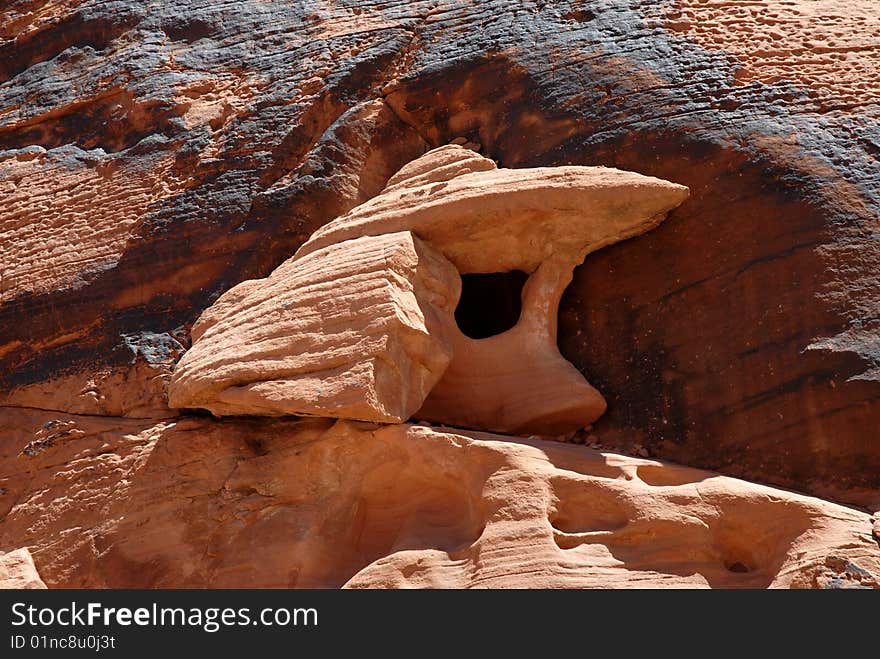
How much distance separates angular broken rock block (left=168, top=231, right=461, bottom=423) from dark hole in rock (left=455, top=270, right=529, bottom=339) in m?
0.49

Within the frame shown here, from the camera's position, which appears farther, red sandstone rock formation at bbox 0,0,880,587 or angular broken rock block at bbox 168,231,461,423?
angular broken rock block at bbox 168,231,461,423

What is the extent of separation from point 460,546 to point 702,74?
3285 millimetres

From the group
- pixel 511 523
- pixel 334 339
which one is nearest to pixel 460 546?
pixel 511 523

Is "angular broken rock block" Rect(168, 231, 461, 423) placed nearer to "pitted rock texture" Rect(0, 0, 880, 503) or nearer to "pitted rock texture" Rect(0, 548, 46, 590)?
"pitted rock texture" Rect(0, 0, 880, 503)

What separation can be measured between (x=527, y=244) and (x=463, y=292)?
65 cm

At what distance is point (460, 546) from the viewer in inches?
216

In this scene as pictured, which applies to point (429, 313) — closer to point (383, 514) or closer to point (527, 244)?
point (527, 244)

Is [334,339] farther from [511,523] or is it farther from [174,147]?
[174,147]

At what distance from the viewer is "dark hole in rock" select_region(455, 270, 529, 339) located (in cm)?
680

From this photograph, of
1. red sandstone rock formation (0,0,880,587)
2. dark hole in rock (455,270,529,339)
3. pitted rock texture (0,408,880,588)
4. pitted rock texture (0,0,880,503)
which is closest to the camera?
pitted rock texture (0,408,880,588)

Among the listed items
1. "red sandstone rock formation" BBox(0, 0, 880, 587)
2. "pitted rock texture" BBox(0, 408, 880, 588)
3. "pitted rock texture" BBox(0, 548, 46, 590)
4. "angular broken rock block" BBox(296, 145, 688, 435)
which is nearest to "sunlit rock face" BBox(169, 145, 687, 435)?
"angular broken rock block" BBox(296, 145, 688, 435)

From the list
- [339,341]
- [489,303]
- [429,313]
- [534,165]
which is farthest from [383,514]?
[534,165]

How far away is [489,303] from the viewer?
22.6ft

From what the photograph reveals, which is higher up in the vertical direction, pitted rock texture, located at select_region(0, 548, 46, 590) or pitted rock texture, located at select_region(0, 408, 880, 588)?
pitted rock texture, located at select_region(0, 408, 880, 588)
